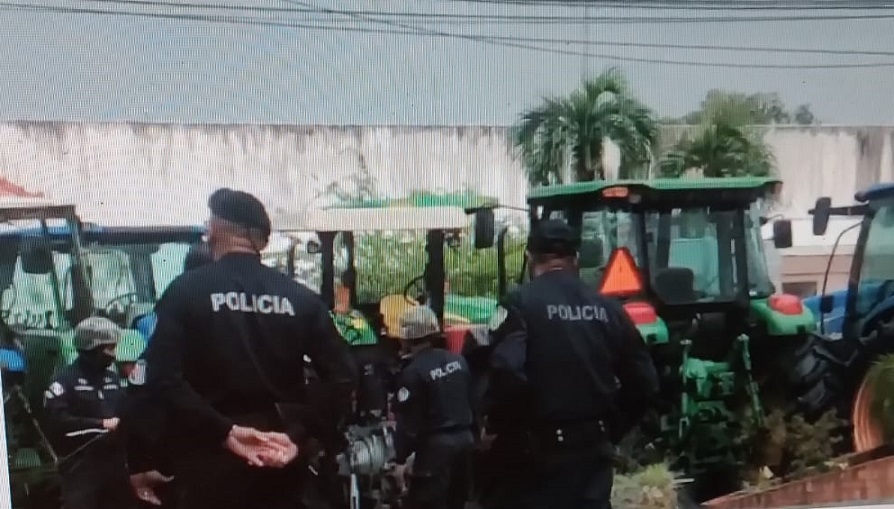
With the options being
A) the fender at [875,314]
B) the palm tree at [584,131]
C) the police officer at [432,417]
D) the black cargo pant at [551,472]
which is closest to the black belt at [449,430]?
the police officer at [432,417]

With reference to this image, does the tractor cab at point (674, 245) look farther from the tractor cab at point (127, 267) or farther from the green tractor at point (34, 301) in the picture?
the green tractor at point (34, 301)

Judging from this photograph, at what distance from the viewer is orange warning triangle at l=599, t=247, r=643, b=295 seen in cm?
301

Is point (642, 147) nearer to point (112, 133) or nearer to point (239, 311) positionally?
point (239, 311)

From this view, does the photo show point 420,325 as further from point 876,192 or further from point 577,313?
point 876,192

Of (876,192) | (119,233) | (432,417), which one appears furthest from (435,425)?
(876,192)

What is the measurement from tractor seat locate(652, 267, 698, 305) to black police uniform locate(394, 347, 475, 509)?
0.59 meters

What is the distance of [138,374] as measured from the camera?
2684 millimetres

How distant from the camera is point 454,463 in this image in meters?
2.91

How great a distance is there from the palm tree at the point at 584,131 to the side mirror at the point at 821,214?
1.73 feet

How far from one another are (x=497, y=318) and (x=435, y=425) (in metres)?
0.33

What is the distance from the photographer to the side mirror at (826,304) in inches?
123

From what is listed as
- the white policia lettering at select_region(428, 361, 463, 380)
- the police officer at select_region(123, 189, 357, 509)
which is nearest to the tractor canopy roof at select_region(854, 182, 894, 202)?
the white policia lettering at select_region(428, 361, 463, 380)

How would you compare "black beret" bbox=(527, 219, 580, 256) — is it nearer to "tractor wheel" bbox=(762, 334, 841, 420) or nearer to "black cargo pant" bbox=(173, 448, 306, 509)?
"tractor wheel" bbox=(762, 334, 841, 420)

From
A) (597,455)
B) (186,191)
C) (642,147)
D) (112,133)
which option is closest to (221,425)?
(186,191)
